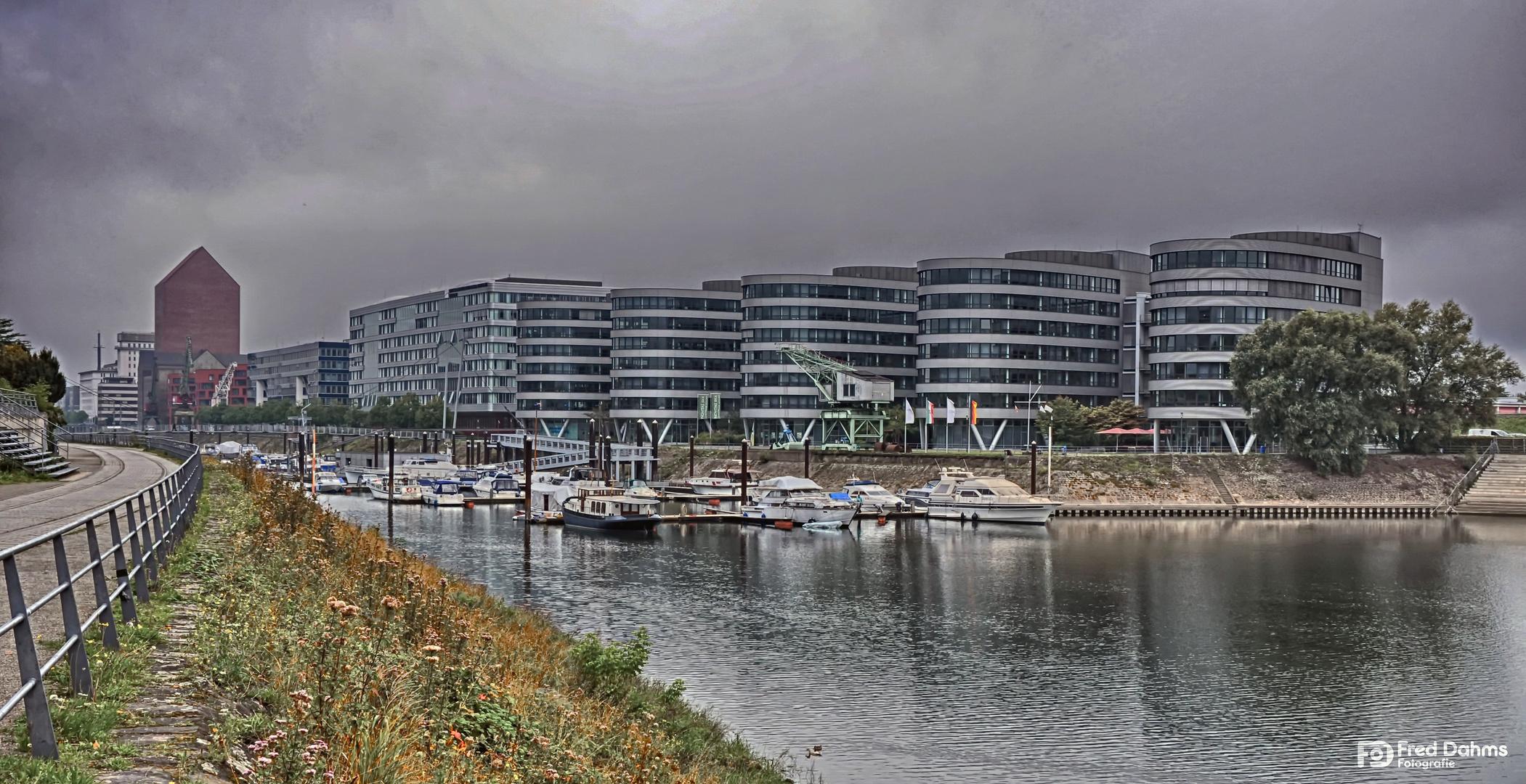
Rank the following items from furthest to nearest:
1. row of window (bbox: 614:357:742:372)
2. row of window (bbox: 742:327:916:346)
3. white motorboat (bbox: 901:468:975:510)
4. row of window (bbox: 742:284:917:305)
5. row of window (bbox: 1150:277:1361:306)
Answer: row of window (bbox: 614:357:742:372), row of window (bbox: 742:284:917:305), row of window (bbox: 742:327:916:346), row of window (bbox: 1150:277:1361:306), white motorboat (bbox: 901:468:975:510)

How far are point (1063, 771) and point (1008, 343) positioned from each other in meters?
133

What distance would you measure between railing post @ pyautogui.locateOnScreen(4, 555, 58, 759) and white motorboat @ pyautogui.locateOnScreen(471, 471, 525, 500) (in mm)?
111698

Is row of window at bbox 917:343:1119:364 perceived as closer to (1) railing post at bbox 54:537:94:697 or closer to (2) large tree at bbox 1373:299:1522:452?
(2) large tree at bbox 1373:299:1522:452

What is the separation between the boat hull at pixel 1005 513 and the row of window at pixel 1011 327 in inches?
2426

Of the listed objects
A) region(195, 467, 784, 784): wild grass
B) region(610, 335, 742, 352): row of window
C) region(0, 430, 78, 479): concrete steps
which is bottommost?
region(195, 467, 784, 784): wild grass

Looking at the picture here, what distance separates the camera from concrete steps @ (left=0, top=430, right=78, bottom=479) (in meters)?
47.2

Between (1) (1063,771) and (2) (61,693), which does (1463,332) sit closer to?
(1) (1063,771)

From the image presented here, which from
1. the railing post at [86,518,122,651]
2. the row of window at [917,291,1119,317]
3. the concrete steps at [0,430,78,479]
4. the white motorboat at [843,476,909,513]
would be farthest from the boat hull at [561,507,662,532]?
the row of window at [917,291,1119,317]

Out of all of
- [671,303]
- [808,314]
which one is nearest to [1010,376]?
[808,314]

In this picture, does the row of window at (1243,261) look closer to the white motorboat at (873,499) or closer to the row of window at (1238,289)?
the row of window at (1238,289)

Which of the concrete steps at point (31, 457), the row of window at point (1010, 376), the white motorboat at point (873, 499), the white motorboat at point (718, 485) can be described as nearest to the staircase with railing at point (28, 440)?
the concrete steps at point (31, 457)

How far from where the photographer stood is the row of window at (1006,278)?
159375 millimetres

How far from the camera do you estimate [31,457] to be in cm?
4869

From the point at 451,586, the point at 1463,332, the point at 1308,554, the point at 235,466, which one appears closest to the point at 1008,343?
the point at 1463,332
